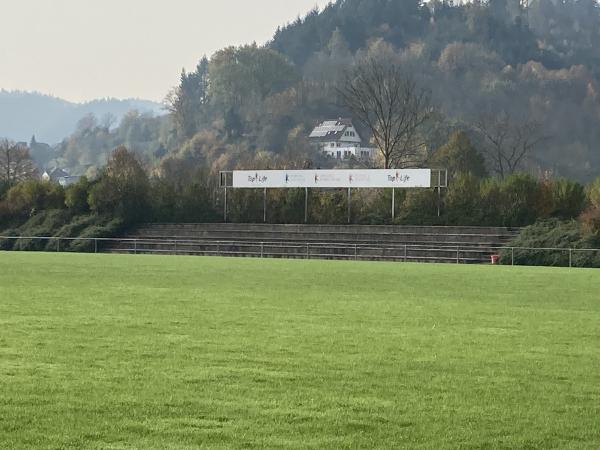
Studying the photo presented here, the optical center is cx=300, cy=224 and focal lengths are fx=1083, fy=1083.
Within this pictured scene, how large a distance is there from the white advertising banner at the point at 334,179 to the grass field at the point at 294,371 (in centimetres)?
3486


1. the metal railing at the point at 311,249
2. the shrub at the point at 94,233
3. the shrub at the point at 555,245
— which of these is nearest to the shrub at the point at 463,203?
the metal railing at the point at 311,249

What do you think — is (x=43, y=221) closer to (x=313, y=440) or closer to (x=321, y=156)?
(x=313, y=440)

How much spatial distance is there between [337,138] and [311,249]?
5037 inches

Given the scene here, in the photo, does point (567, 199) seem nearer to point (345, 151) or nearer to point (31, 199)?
point (31, 199)

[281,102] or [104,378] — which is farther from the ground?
[281,102]

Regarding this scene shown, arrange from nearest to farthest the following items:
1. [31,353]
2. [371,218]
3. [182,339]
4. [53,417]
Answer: [53,417] < [31,353] < [182,339] < [371,218]

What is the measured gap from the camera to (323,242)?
177 ft

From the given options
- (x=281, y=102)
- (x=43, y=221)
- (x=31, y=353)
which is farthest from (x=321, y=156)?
(x=31, y=353)

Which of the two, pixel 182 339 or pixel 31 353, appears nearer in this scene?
pixel 31 353

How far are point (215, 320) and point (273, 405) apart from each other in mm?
7372

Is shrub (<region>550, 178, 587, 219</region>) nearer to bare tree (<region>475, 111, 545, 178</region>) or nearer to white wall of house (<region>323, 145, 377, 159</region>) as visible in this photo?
bare tree (<region>475, 111, 545, 178</region>)

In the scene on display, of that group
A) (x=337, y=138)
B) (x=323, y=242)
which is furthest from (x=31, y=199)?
(x=337, y=138)

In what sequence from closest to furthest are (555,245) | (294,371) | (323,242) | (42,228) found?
(294,371) → (555,245) → (323,242) → (42,228)

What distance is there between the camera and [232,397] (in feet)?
30.5
